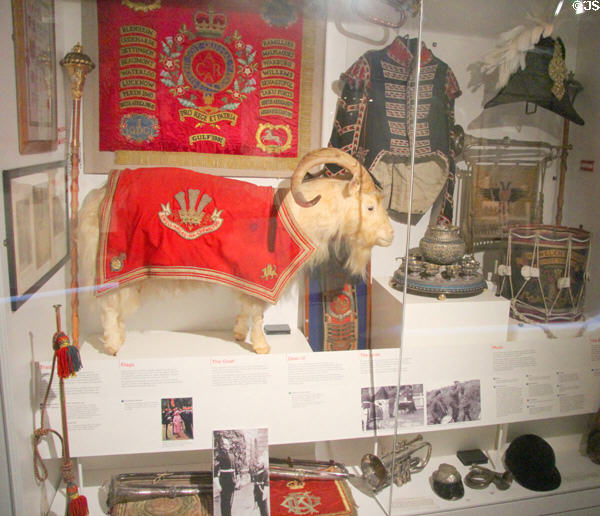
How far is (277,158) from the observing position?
240 cm

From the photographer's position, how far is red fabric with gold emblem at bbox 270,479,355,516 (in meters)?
2.29

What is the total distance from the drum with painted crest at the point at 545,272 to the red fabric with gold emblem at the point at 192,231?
1131 mm

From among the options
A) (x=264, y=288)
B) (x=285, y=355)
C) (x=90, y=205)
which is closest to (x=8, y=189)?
(x=90, y=205)

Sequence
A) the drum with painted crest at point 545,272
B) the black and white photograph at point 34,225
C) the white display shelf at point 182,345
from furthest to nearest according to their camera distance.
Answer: the drum with painted crest at point 545,272, the white display shelf at point 182,345, the black and white photograph at point 34,225

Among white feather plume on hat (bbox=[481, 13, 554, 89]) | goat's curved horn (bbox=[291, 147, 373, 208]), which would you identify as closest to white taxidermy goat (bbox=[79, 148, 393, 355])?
goat's curved horn (bbox=[291, 147, 373, 208])

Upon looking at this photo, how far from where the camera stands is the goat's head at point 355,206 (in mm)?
2326

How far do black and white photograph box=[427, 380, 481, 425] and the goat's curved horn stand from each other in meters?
1.02

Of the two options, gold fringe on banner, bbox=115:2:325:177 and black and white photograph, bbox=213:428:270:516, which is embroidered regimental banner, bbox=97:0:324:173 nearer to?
gold fringe on banner, bbox=115:2:325:177

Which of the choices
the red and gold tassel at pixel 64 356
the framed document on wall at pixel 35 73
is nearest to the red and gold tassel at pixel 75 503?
the red and gold tassel at pixel 64 356

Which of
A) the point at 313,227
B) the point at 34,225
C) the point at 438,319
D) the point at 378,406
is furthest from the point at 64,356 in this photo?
the point at 438,319

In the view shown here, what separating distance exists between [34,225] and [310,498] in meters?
1.50

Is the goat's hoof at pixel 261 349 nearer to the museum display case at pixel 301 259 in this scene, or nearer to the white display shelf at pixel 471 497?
the museum display case at pixel 301 259

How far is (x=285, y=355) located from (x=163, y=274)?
0.61 meters

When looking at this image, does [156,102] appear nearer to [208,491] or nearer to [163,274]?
[163,274]
